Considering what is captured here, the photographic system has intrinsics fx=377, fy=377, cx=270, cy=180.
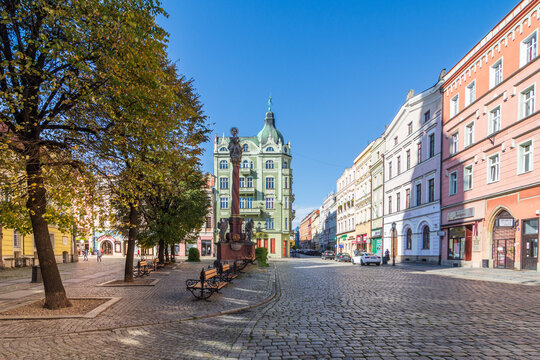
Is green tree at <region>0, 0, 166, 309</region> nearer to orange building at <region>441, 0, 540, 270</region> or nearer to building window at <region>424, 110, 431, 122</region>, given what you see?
orange building at <region>441, 0, 540, 270</region>

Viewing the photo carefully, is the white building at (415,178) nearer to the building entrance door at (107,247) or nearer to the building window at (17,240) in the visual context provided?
the building window at (17,240)

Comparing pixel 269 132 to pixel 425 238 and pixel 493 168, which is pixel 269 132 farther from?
pixel 493 168

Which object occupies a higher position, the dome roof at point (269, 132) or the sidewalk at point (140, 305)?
the dome roof at point (269, 132)

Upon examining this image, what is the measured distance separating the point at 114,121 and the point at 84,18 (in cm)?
243

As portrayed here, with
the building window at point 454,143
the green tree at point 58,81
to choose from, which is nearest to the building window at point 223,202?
the building window at point 454,143

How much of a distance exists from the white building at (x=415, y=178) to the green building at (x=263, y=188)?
19367 millimetres

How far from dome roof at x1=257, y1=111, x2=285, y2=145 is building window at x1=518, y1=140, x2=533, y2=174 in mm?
42686

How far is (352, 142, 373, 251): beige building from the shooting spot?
52.7 metres

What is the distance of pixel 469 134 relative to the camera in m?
27.7

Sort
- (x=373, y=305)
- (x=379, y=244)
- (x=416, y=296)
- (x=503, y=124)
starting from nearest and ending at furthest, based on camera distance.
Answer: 1. (x=373, y=305)
2. (x=416, y=296)
3. (x=503, y=124)
4. (x=379, y=244)

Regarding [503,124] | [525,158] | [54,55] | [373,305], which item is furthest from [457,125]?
[54,55]

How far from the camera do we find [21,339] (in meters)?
6.91

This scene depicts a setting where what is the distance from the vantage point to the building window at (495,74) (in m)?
24.4

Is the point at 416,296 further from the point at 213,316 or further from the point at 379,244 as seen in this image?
the point at 379,244
